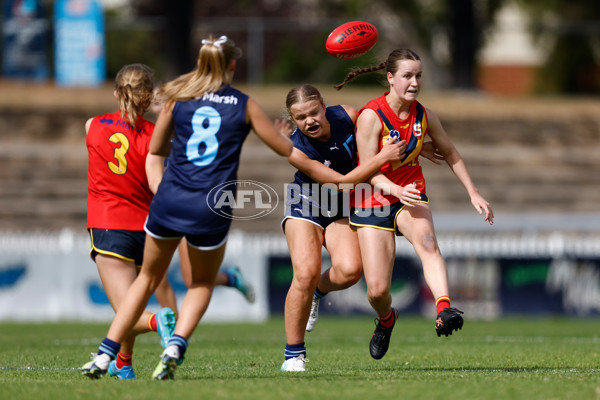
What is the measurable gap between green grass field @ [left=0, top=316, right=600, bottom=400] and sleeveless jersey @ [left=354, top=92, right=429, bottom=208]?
121 cm

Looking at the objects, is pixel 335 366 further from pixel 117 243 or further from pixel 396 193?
pixel 117 243

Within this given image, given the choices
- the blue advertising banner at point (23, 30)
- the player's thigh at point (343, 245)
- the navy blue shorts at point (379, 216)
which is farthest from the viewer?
the blue advertising banner at point (23, 30)

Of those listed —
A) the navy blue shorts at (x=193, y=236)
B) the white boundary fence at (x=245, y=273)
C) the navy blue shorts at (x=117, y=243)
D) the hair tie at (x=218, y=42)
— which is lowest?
the white boundary fence at (x=245, y=273)

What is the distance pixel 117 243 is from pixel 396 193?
1.90 metres

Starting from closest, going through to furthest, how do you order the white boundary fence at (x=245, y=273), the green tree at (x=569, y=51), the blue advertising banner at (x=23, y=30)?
the white boundary fence at (x=245, y=273) < the blue advertising banner at (x=23, y=30) < the green tree at (x=569, y=51)

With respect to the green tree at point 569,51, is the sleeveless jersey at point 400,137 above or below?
above

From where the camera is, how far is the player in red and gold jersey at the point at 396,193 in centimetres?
667

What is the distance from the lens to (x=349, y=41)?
719 centimetres

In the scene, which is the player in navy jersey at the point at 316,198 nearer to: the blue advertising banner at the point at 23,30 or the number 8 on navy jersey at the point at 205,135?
the number 8 on navy jersey at the point at 205,135

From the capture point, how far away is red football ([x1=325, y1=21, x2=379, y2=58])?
7188 millimetres

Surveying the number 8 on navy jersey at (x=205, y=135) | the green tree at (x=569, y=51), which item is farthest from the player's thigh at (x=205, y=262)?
the green tree at (x=569, y=51)

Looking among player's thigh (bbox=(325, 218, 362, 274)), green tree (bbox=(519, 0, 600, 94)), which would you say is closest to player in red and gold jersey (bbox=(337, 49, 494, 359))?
player's thigh (bbox=(325, 218, 362, 274))

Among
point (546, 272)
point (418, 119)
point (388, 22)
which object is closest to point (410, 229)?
point (418, 119)

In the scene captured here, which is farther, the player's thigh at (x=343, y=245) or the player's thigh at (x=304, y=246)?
the player's thigh at (x=343, y=245)
